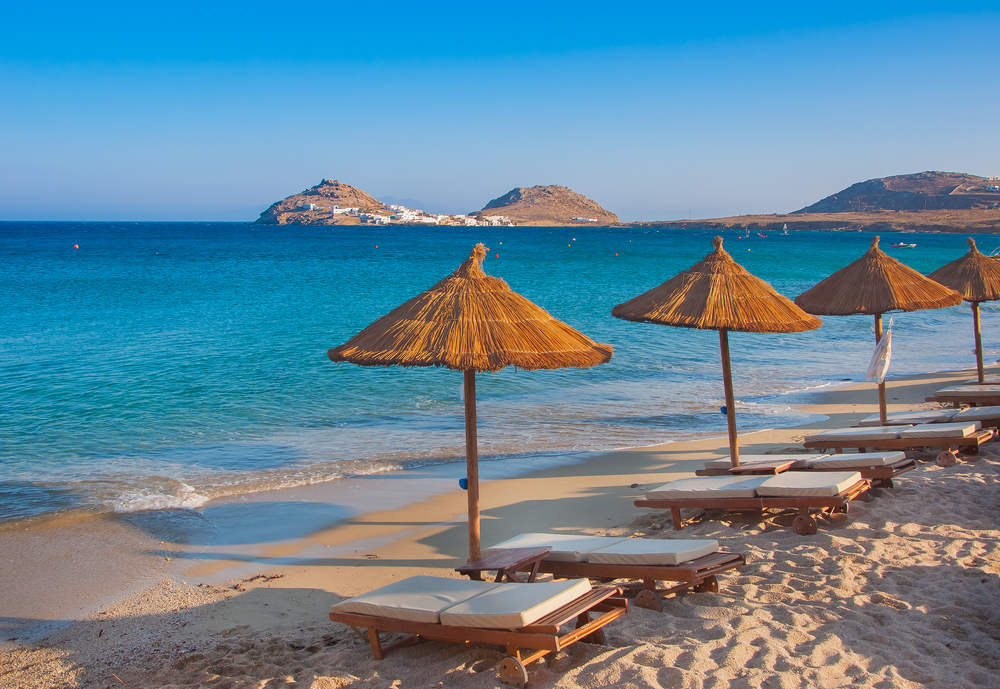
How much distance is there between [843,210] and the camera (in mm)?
161750

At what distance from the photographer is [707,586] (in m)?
4.41

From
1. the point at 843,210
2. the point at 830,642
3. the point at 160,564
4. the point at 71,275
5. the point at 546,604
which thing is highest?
the point at 843,210

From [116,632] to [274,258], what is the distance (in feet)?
152

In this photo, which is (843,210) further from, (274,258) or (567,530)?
(567,530)

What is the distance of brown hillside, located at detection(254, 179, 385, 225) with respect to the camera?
457ft

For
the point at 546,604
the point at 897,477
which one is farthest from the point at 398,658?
the point at 897,477

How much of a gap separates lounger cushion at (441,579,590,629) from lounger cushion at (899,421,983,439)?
17.2 feet

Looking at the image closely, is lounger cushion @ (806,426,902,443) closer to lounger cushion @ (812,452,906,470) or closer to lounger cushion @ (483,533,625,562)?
lounger cushion @ (812,452,906,470)

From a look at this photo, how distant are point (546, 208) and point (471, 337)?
182m

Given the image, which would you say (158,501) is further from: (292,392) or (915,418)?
(915,418)

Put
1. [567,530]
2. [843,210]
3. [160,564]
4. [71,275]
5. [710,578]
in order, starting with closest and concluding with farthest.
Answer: [710,578] → [160,564] → [567,530] → [71,275] → [843,210]

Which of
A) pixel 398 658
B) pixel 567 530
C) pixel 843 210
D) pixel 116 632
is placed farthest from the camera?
Answer: pixel 843 210

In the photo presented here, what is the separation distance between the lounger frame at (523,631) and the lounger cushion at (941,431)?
4894 millimetres

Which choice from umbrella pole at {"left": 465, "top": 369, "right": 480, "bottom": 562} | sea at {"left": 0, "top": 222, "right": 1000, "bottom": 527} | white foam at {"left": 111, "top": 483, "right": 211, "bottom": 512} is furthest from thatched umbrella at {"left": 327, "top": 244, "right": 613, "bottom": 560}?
sea at {"left": 0, "top": 222, "right": 1000, "bottom": 527}
